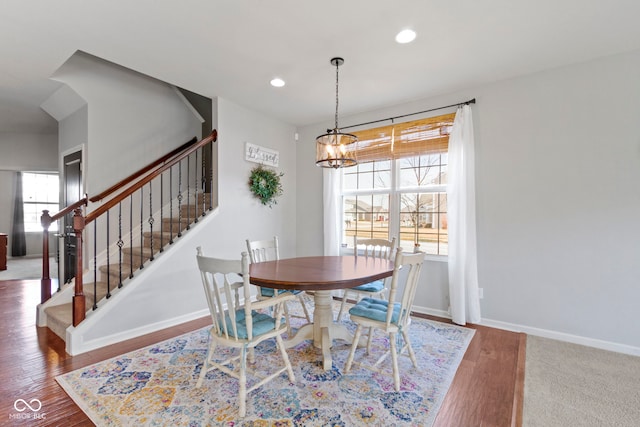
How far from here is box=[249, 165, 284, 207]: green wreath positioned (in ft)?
13.6

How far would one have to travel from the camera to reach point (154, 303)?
314 centimetres

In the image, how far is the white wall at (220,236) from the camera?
2.91m

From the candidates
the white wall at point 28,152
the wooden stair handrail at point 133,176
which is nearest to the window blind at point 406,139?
the wooden stair handrail at point 133,176

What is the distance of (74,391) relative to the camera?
2.04 meters

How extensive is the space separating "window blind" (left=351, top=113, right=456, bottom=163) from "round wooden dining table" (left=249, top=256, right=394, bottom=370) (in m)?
1.65

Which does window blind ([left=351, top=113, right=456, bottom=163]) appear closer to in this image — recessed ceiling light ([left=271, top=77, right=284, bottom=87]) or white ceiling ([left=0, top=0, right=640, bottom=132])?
white ceiling ([left=0, top=0, right=640, bottom=132])

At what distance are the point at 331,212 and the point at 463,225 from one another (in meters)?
1.79

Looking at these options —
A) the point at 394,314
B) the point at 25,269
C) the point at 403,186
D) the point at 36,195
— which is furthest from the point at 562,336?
the point at 36,195

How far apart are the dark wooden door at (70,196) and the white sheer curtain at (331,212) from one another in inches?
128

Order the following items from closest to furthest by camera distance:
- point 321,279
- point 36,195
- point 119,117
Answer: point 321,279, point 119,117, point 36,195

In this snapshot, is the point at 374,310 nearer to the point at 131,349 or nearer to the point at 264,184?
the point at 131,349

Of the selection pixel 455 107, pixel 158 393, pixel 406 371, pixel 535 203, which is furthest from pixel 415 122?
pixel 158 393

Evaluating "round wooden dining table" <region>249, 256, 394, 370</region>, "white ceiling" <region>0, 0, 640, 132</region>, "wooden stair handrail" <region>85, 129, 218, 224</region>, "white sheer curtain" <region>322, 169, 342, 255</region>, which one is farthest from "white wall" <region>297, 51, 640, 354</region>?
"wooden stair handrail" <region>85, 129, 218, 224</region>

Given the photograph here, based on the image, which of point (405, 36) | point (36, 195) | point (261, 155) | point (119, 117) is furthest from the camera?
point (36, 195)
